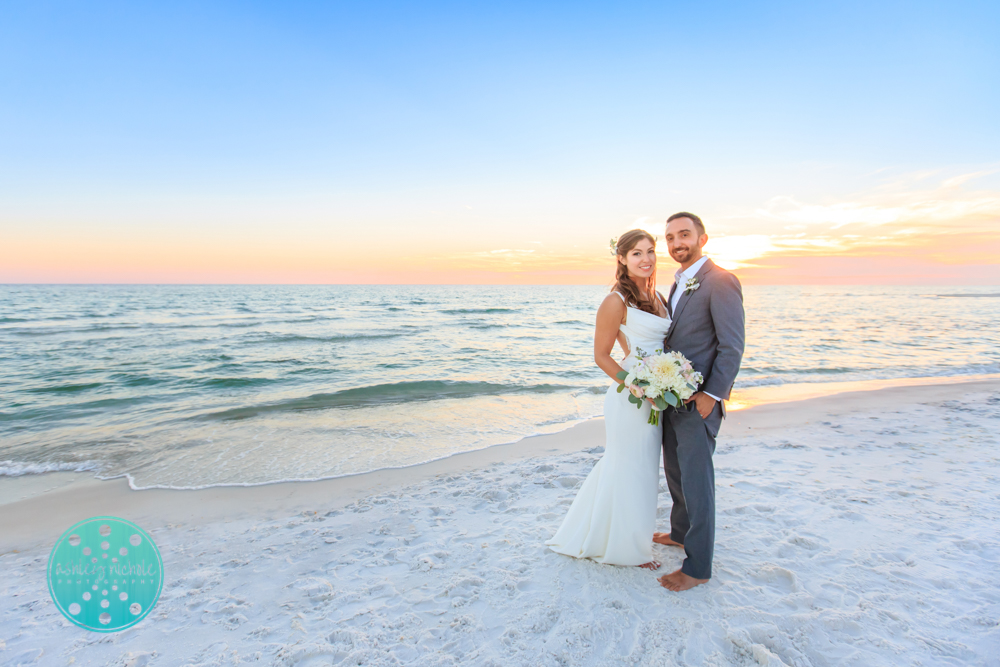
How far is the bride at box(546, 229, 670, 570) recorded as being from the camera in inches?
132

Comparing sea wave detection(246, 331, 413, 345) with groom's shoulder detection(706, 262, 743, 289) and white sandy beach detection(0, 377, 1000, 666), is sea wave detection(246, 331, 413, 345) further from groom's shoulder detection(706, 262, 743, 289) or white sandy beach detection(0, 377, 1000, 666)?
groom's shoulder detection(706, 262, 743, 289)

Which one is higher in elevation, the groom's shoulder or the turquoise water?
the groom's shoulder

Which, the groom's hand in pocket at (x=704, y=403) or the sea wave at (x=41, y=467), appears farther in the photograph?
the sea wave at (x=41, y=467)

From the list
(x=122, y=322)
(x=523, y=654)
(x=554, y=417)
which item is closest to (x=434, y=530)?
(x=523, y=654)

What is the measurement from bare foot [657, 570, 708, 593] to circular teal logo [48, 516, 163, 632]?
3.47 meters

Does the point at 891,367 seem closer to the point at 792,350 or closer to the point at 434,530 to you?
the point at 792,350

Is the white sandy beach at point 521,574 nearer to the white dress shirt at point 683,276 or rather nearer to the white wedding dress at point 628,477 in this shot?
the white wedding dress at point 628,477

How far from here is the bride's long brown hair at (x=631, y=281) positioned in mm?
3389

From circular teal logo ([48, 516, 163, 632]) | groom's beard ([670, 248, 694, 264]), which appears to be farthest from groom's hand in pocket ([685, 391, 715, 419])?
circular teal logo ([48, 516, 163, 632])

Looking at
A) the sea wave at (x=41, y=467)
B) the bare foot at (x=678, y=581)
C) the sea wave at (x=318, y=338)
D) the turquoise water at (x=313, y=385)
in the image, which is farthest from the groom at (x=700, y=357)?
the sea wave at (x=318, y=338)

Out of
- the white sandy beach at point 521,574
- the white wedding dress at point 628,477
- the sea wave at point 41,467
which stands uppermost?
the white wedding dress at point 628,477

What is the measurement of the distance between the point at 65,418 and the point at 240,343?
35.5 feet

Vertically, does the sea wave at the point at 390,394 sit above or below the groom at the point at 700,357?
below

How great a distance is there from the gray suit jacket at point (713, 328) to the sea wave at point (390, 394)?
8.28m
